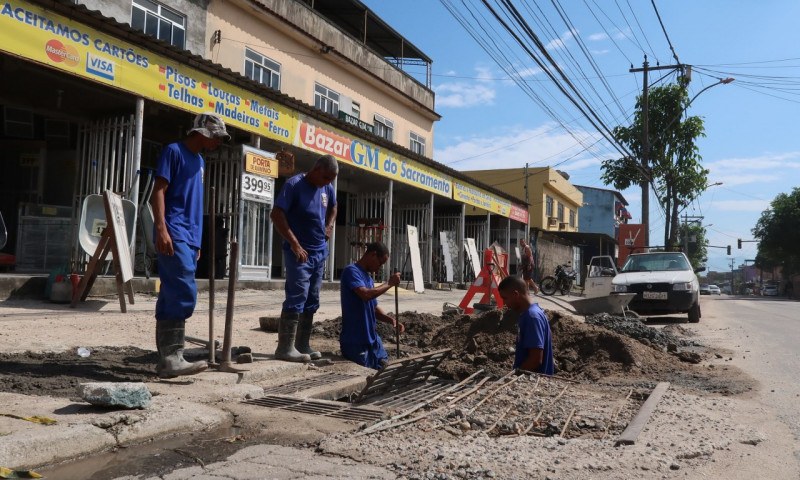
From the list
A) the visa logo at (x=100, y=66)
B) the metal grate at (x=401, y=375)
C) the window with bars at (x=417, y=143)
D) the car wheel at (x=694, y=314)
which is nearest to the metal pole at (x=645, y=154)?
the window with bars at (x=417, y=143)

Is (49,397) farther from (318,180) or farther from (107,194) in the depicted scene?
(107,194)

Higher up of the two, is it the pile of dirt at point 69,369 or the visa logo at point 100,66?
the visa logo at point 100,66

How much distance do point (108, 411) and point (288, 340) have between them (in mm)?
2059

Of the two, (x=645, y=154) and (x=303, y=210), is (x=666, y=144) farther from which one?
(x=303, y=210)

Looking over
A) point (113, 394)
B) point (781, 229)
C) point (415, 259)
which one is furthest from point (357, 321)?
point (781, 229)

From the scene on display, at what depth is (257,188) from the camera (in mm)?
11750

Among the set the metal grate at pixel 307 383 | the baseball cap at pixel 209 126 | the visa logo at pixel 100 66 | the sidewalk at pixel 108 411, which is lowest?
the metal grate at pixel 307 383

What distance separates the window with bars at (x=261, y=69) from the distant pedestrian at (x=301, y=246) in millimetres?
10697

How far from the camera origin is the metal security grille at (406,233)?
18172 millimetres

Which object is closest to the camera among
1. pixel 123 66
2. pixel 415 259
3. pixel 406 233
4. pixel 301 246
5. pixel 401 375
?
pixel 401 375

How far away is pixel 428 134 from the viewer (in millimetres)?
25625

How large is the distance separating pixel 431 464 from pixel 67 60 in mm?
7496

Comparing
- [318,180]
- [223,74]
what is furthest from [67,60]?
[318,180]

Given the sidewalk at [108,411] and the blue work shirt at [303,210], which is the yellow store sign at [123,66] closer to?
the sidewalk at [108,411]
